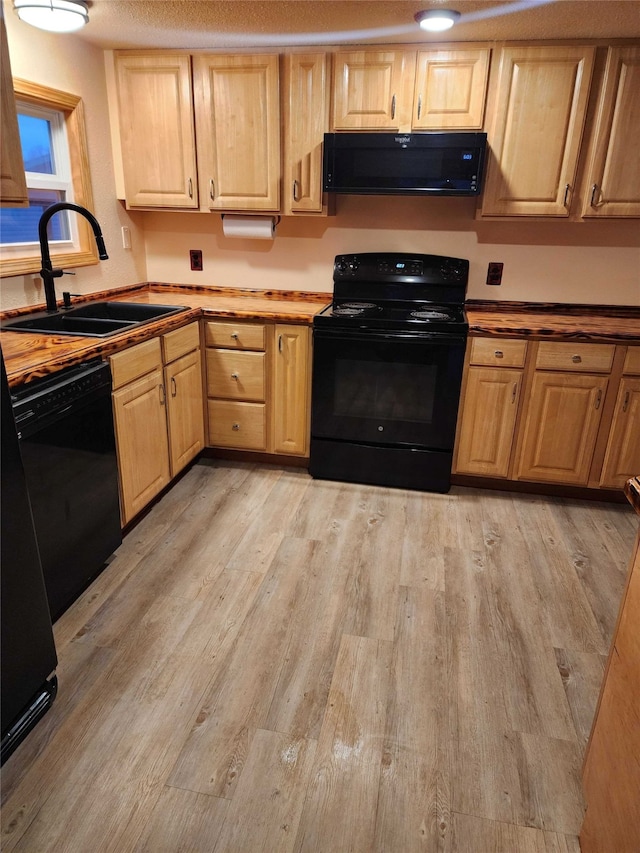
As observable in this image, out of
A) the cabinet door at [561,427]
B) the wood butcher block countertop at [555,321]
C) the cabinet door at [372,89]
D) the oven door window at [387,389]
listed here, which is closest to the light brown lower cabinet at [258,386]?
the oven door window at [387,389]

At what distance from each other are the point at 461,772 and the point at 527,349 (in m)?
1.88

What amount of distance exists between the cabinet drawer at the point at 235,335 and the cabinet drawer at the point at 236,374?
4 centimetres

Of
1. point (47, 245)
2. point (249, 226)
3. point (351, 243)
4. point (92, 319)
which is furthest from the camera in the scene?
point (351, 243)

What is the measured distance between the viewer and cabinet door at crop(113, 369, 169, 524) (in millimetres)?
2234

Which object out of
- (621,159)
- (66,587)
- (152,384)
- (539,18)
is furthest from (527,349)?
(66,587)

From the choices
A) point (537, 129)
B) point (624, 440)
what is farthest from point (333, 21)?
point (624, 440)

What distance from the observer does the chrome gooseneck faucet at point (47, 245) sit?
88.5 inches

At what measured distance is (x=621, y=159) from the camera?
8.45 feet

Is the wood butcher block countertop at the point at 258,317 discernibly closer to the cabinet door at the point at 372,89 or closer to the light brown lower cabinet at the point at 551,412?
the light brown lower cabinet at the point at 551,412

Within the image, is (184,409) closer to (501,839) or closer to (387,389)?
(387,389)

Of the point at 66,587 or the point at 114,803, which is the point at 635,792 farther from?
the point at 66,587

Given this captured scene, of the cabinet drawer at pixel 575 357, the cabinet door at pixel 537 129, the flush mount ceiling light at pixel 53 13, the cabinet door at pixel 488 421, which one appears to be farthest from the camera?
the cabinet door at pixel 488 421

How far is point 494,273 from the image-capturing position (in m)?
3.09

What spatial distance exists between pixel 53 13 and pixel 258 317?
1.46 m
